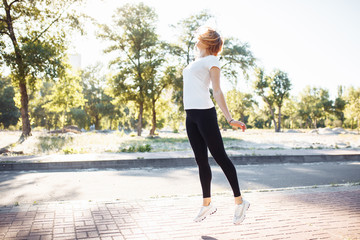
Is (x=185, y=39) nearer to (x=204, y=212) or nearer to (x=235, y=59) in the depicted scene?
(x=235, y=59)

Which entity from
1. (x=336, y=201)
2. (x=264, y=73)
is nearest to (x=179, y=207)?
(x=336, y=201)

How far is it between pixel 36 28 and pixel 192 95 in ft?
60.5

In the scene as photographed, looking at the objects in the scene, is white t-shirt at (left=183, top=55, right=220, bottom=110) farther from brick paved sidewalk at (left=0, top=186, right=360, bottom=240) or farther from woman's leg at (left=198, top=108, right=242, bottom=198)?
brick paved sidewalk at (left=0, top=186, right=360, bottom=240)

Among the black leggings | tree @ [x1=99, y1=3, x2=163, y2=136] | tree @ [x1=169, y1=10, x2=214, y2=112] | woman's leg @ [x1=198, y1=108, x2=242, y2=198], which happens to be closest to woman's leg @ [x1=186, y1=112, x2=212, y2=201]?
the black leggings

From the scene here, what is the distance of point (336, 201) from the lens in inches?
169

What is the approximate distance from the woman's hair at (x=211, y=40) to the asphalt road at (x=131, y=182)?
2449 millimetres

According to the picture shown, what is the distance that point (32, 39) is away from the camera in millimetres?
17703

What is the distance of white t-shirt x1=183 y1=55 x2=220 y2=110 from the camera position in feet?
10.3

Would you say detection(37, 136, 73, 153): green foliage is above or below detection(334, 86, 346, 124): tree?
below

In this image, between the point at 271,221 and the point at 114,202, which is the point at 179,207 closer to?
the point at 114,202

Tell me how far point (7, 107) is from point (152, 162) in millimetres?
47981

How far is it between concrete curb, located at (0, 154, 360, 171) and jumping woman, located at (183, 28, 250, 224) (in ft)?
18.1

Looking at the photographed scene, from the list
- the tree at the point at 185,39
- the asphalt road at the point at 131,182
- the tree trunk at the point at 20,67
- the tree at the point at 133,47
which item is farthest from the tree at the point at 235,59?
the asphalt road at the point at 131,182

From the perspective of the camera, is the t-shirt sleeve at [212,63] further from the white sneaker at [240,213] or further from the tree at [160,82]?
the tree at [160,82]
